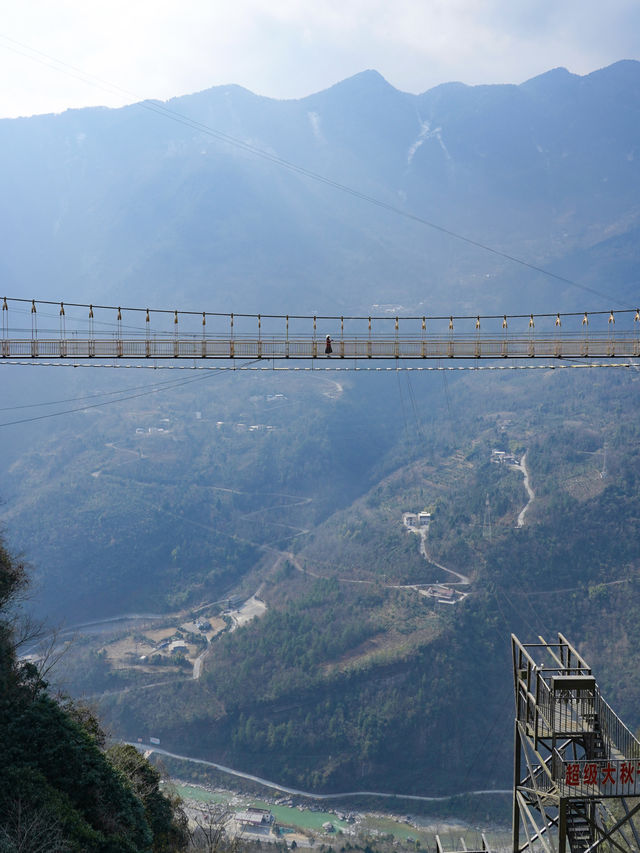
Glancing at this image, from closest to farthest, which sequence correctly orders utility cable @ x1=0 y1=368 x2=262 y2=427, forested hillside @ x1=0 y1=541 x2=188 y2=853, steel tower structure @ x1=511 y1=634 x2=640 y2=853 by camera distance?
steel tower structure @ x1=511 y1=634 x2=640 y2=853 → forested hillside @ x1=0 y1=541 x2=188 y2=853 → utility cable @ x1=0 y1=368 x2=262 y2=427

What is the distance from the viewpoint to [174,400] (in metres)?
119

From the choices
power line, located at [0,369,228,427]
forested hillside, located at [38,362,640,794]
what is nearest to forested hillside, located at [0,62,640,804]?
forested hillside, located at [38,362,640,794]

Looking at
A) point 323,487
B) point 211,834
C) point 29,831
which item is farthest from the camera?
point 323,487

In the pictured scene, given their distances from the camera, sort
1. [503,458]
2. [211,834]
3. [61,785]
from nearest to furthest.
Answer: [61,785], [211,834], [503,458]

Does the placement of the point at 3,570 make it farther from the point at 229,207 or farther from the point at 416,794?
the point at 229,207

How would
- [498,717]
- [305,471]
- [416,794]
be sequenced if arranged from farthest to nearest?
[305,471]
[498,717]
[416,794]

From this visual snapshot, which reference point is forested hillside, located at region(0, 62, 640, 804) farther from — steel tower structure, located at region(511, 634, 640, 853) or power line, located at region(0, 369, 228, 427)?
steel tower structure, located at region(511, 634, 640, 853)

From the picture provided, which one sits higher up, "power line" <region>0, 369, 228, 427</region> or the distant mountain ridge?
the distant mountain ridge

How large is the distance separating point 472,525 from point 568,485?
10652mm

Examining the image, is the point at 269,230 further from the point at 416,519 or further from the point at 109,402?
the point at 416,519

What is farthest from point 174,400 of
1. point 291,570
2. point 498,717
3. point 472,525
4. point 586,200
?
point 586,200

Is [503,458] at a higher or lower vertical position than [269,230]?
lower

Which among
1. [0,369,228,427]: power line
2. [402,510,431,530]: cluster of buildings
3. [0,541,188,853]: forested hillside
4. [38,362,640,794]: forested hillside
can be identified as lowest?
[38,362,640,794]: forested hillside

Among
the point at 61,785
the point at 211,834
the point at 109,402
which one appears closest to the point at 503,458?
the point at 109,402
